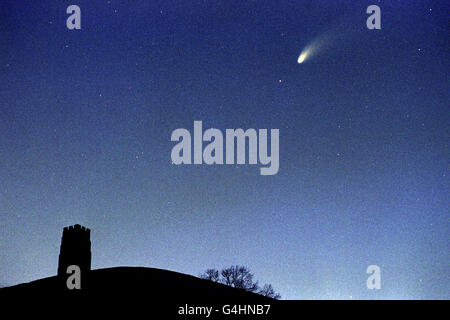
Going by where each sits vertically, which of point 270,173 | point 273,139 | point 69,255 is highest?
point 273,139

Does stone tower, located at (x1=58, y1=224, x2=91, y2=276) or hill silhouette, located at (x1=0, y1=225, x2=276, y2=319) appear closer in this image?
hill silhouette, located at (x1=0, y1=225, x2=276, y2=319)

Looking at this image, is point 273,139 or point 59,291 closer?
point 273,139

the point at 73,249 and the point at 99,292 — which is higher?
the point at 73,249

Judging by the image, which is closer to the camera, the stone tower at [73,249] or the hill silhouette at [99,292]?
the hill silhouette at [99,292]

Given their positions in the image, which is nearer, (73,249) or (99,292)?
(73,249)

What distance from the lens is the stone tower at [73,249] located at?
24281 millimetres

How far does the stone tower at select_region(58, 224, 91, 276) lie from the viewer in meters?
24.3

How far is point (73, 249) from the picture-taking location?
24.4 m
